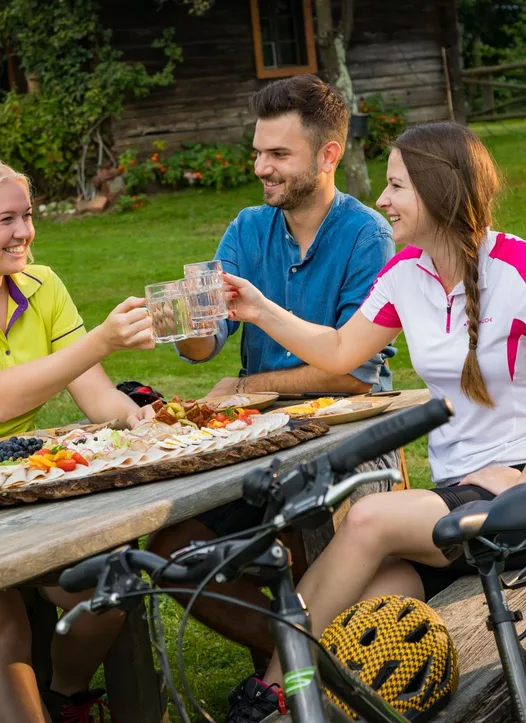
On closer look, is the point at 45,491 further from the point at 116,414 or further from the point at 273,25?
the point at 273,25

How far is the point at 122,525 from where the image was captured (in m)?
2.39

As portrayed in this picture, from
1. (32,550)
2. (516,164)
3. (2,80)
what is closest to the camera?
(32,550)

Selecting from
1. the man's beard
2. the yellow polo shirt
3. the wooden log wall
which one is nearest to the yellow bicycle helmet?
the yellow polo shirt

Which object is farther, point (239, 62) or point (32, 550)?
point (239, 62)

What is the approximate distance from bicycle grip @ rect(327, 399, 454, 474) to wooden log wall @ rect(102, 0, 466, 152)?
14.9 meters

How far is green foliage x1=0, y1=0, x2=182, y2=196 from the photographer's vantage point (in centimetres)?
1555

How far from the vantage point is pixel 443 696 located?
253 centimetres

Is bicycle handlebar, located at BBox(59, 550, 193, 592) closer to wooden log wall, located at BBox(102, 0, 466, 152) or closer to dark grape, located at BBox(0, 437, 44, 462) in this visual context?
dark grape, located at BBox(0, 437, 44, 462)

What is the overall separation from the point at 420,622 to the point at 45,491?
2.92 ft

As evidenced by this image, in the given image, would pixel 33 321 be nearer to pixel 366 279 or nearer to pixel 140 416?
pixel 140 416

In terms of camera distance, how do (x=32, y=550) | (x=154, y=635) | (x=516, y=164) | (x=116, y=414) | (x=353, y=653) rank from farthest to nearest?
(x=516, y=164) → (x=116, y=414) → (x=353, y=653) → (x=32, y=550) → (x=154, y=635)

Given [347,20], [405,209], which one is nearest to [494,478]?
[405,209]

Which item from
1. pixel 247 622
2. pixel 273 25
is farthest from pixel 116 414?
pixel 273 25

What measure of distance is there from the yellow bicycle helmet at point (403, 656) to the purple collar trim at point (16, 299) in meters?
1.59
